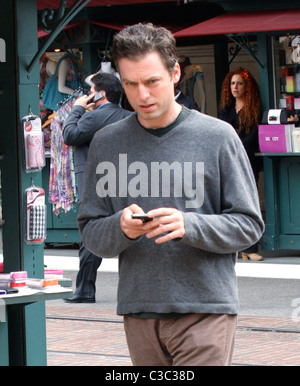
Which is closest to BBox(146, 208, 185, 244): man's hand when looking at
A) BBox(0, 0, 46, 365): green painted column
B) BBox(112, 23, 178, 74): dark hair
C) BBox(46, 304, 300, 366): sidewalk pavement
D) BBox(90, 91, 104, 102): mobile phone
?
BBox(112, 23, 178, 74): dark hair

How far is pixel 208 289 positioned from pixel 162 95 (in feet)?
2.23

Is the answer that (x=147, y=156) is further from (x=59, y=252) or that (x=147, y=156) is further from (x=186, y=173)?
(x=59, y=252)

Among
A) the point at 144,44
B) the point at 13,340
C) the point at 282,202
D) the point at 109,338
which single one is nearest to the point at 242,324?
the point at 109,338

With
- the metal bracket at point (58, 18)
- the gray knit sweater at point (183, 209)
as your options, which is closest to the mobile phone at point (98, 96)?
the metal bracket at point (58, 18)

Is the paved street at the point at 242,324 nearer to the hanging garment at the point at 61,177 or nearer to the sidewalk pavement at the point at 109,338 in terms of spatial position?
the sidewalk pavement at the point at 109,338

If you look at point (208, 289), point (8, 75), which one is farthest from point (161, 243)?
point (8, 75)

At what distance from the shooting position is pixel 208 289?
329cm

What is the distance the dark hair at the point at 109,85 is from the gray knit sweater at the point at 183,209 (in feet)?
18.2

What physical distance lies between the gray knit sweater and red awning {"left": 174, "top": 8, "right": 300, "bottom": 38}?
817 cm

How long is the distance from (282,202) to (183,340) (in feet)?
29.3

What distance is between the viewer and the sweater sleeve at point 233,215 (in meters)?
3.22

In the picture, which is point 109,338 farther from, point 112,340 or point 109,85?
point 109,85

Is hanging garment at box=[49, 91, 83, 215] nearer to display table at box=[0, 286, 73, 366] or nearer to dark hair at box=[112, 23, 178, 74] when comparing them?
display table at box=[0, 286, 73, 366]

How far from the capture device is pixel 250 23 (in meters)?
11.7
